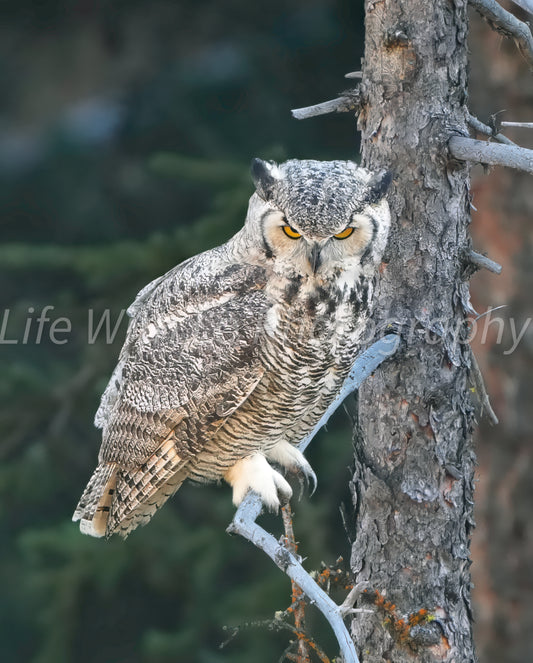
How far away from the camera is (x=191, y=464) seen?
3.34m

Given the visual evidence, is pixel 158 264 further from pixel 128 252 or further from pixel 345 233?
pixel 345 233

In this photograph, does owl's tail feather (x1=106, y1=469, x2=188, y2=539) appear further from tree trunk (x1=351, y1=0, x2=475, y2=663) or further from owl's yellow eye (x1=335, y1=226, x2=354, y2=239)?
owl's yellow eye (x1=335, y1=226, x2=354, y2=239)

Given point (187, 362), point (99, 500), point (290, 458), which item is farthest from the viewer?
point (290, 458)

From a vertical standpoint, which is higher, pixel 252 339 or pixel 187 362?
pixel 252 339

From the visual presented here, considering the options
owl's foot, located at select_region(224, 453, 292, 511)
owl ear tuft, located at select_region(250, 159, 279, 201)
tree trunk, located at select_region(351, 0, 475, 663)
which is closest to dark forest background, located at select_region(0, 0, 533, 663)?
tree trunk, located at select_region(351, 0, 475, 663)

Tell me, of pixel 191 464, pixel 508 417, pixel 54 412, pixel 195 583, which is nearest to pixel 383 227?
pixel 191 464

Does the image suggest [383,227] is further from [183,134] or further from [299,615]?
[183,134]

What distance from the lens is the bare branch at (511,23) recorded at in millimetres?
3004

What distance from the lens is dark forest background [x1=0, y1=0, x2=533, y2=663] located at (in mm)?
4527

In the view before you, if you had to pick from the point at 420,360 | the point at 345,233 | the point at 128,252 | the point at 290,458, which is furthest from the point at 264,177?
the point at 128,252

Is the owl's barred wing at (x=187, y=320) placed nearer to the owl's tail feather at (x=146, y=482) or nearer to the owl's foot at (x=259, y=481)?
the owl's tail feather at (x=146, y=482)

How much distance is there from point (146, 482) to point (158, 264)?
183 cm

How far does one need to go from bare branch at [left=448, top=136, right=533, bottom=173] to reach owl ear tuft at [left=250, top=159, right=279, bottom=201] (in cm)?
62

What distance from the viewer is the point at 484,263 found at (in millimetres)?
3111
